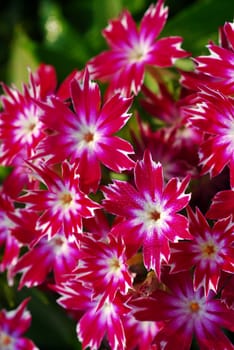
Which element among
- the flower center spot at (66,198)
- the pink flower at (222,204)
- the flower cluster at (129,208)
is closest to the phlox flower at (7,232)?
the flower cluster at (129,208)

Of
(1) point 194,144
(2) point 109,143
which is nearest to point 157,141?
(1) point 194,144

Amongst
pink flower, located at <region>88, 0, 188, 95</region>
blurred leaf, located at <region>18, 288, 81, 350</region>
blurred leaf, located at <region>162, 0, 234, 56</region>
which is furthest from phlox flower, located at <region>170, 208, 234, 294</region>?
blurred leaf, located at <region>162, 0, 234, 56</region>

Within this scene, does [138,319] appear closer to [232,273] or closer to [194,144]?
[232,273]

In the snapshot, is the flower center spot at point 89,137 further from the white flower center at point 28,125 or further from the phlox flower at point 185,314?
the phlox flower at point 185,314

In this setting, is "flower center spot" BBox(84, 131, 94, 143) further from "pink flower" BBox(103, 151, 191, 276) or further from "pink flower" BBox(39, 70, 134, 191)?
"pink flower" BBox(103, 151, 191, 276)

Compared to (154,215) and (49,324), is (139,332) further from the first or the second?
(49,324)

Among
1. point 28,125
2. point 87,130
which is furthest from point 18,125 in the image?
point 87,130
